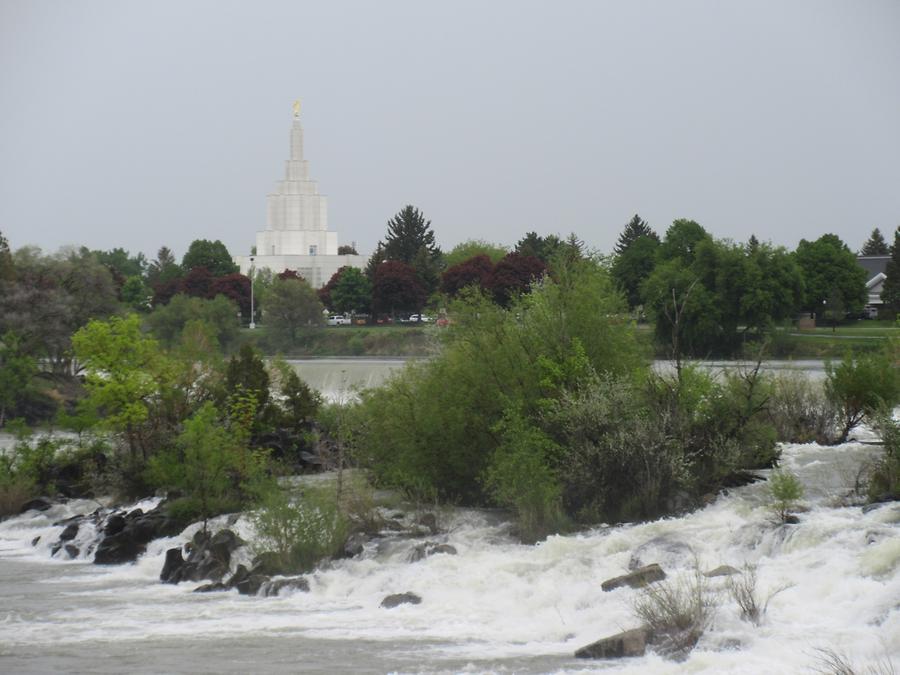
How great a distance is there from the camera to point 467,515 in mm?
29922

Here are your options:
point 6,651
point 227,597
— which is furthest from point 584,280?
point 6,651

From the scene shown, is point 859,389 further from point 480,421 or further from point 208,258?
point 208,258

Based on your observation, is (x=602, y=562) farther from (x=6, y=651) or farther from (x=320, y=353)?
(x=320, y=353)

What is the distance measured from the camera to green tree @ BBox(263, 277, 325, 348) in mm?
107438

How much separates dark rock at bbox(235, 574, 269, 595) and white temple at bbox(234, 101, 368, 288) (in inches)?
5870

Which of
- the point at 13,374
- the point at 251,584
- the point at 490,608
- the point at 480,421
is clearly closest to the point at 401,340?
the point at 13,374

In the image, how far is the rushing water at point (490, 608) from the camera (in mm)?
18906

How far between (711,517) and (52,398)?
4761 centimetres

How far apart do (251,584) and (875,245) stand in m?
165

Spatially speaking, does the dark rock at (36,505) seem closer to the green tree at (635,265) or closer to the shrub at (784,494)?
the shrub at (784,494)

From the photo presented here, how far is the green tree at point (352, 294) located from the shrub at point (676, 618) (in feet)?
365

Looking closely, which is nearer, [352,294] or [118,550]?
[118,550]

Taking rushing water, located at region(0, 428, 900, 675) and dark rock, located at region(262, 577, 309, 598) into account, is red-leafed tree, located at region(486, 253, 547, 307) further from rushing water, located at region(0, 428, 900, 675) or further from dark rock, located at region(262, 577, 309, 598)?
dark rock, located at region(262, 577, 309, 598)

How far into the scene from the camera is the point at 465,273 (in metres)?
122
